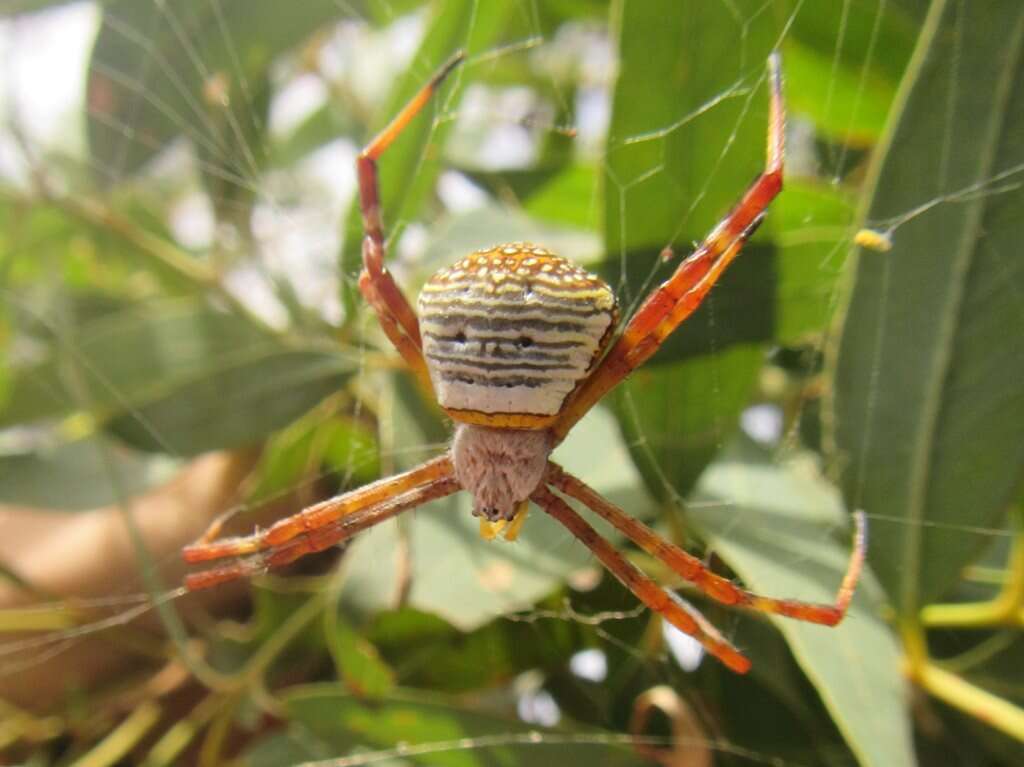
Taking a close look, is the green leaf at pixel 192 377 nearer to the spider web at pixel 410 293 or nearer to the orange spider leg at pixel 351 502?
the spider web at pixel 410 293

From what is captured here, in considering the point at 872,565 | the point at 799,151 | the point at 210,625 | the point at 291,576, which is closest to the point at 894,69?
Result: the point at 799,151

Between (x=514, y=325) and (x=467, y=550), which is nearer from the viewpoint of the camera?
(x=514, y=325)

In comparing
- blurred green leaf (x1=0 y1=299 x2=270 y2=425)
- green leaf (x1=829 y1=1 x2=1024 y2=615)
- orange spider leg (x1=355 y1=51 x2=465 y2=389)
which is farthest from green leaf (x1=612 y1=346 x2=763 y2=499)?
blurred green leaf (x1=0 y1=299 x2=270 y2=425)

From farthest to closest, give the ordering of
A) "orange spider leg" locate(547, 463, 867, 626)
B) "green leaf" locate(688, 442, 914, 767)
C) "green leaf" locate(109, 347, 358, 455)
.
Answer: "green leaf" locate(109, 347, 358, 455) → "orange spider leg" locate(547, 463, 867, 626) → "green leaf" locate(688, 442, 914, 767)

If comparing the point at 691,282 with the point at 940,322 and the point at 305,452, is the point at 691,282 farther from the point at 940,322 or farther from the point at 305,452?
the point at 305,452

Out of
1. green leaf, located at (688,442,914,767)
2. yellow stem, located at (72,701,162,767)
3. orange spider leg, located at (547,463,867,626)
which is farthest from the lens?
yellow stem, located at (72,701,162,767)

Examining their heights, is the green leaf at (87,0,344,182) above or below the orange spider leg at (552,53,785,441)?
above

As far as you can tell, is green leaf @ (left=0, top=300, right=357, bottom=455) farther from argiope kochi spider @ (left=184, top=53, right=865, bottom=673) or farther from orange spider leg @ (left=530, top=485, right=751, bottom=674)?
orange spider leg @ (left=530, top=485, right=751, bottom=674)

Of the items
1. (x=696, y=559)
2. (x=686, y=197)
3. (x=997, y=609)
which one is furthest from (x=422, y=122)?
(x=997, y=609)
